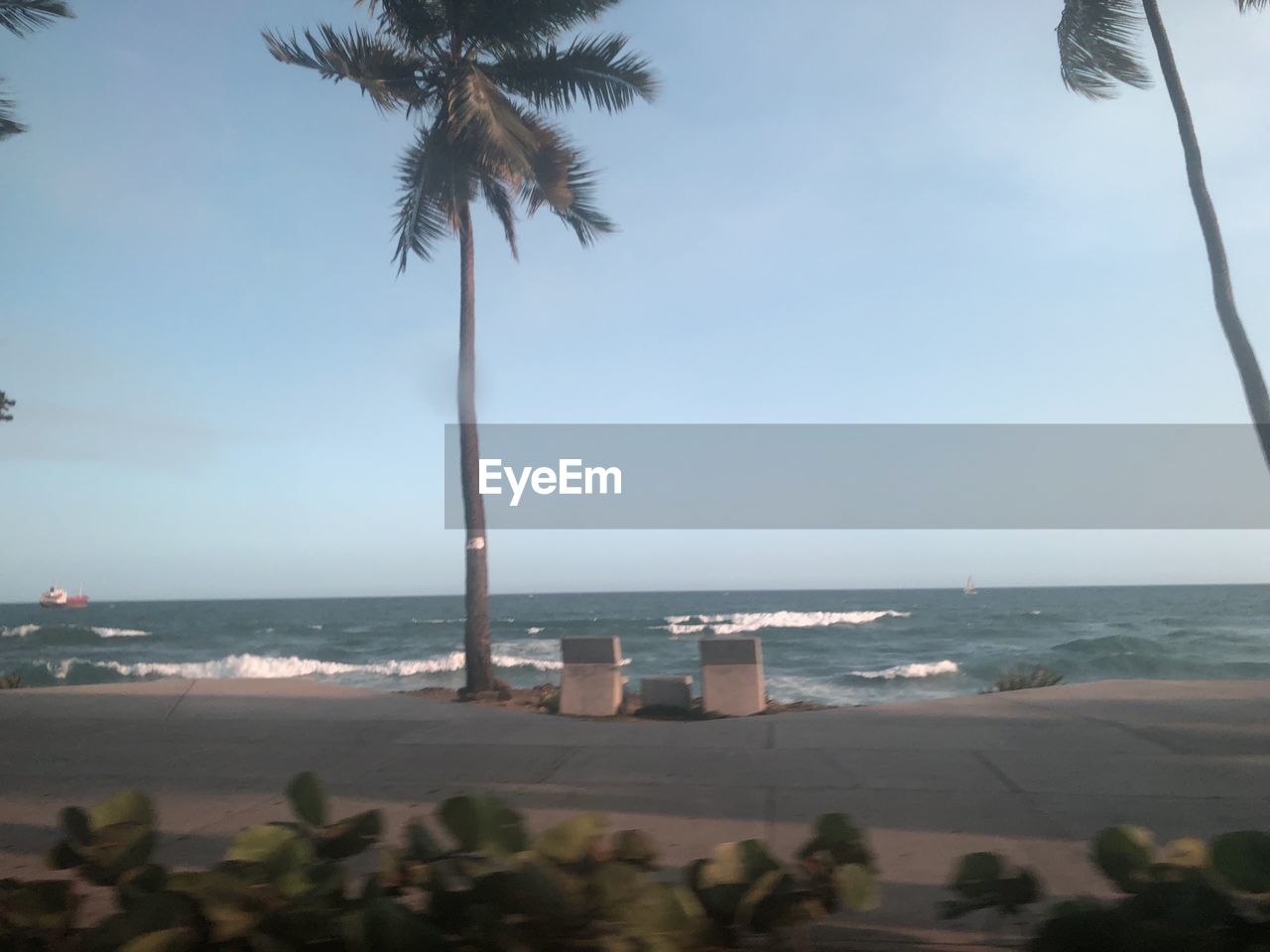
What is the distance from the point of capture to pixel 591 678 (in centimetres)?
953

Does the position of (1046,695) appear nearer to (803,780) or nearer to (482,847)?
(803,780)

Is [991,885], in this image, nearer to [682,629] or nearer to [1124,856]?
[1124,856]

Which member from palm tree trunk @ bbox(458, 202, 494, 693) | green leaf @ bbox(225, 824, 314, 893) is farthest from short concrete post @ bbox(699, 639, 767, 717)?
green leaf @ bbox(225, 824, 314, 893)

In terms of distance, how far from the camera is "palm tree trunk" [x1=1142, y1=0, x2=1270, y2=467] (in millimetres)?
7766

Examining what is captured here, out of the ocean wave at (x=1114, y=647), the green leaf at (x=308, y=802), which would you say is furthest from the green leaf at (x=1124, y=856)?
the ocean wave at (x=1114, y=647)

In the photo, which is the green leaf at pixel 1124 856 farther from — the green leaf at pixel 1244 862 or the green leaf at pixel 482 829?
the green leaf at pixel 482 829

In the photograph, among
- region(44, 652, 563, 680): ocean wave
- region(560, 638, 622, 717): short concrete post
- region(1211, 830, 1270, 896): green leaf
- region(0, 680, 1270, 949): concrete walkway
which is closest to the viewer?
region(1211, 830, 1270, 896): green leaf

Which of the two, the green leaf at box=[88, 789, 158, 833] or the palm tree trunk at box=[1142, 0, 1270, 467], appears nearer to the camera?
the green leaf at box=[88, 789, 158, 833]

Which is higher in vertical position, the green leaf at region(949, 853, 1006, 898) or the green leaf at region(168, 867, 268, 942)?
the green leaf at region(168, 867, 268, 942)

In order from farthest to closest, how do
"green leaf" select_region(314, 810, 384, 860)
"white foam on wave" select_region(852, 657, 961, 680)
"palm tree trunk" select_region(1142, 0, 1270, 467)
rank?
1. "white foam on wave" select_region(852, 657, 961, 680)
2. "palm tree trunk" select_region(1142, 0, 1270, 467)
3. "green leaf" select_region(314, 810, 384, 860)

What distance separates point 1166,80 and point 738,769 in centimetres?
738

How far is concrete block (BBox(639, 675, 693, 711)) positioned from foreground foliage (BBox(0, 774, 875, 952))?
7.19 meters

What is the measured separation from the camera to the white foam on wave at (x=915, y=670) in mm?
21128

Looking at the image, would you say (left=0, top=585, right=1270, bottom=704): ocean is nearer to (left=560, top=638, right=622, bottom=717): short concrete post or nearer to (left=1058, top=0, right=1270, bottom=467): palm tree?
(left=560, top=638, right=622, bottom=717): short concrete post
